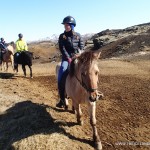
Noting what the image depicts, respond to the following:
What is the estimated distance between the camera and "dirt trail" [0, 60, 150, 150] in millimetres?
7262

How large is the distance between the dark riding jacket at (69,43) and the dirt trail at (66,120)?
1.91 meters

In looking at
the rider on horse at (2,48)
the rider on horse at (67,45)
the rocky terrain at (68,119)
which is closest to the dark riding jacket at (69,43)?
the rider on horse at (67,45)

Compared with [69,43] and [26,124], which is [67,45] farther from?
[26,124]

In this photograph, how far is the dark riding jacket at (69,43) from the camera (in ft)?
29.1

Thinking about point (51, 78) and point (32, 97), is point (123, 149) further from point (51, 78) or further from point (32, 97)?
point (51, 78)

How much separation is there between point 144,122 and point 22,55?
1087 centimetres

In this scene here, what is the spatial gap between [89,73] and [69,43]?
2.52m

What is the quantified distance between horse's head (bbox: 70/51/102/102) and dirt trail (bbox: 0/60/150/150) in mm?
1394

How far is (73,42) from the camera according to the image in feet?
29.2

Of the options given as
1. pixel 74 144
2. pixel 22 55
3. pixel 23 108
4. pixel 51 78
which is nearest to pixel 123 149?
pixel 74 144

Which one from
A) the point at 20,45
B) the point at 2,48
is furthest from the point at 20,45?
the point at 2,48

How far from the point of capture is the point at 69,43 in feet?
29.1

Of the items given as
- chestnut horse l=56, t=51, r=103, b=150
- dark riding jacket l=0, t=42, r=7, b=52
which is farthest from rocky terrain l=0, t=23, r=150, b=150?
dark riding jacket l=0, t=42, r=7, b=52

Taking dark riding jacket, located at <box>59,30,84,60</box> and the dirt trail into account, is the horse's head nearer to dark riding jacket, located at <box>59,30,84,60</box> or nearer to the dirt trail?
the dirt trail
